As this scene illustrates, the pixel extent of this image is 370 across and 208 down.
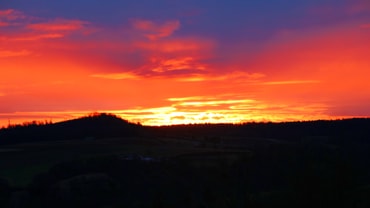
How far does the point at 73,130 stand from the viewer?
13525 cm

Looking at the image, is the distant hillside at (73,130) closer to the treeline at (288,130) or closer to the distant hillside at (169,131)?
the distant hillside at (169,131)

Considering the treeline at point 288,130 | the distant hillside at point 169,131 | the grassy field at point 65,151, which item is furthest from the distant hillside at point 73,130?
the grassy field at point 65,151

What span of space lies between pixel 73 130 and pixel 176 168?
167 feet

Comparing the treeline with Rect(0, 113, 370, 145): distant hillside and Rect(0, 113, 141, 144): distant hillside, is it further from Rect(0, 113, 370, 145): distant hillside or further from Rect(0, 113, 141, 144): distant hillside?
Rect(0, 113, 141, 144): distant hillside

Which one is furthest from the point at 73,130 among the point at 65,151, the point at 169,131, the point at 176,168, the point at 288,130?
the point at 176,168

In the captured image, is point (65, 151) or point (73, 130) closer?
point (65, 151)

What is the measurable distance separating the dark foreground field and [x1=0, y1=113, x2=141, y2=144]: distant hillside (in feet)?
0.78

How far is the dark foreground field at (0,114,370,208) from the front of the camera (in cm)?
4697

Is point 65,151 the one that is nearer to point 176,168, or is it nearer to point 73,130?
point 176,168

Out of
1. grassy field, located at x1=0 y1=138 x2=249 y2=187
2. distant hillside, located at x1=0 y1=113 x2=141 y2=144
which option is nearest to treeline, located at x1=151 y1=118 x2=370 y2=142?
distant hillside, located at x1=0 y1=113 x2=141 y2=144

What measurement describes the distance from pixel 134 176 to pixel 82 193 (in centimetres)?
1073

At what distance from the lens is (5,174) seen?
8838 cm

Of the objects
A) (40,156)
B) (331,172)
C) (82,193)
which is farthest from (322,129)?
(331,172)

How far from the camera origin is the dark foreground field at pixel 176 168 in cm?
4697
